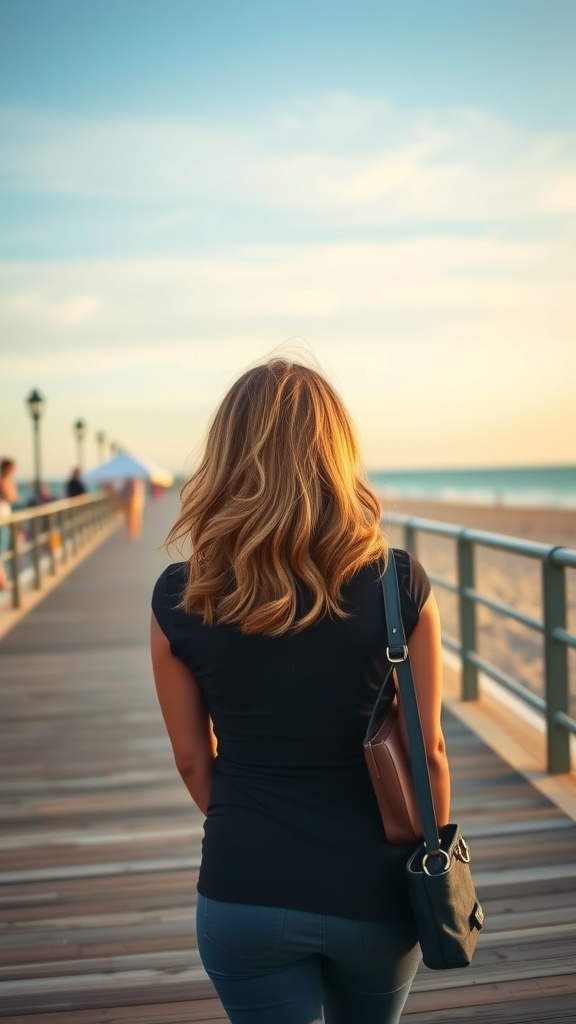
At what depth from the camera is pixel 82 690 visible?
276 inches

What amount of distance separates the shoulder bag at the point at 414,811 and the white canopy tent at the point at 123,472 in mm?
25886

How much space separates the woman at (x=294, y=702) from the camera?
1506mm

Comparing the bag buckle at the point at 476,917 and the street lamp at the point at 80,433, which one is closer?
the bag buckle at the point at 476,917

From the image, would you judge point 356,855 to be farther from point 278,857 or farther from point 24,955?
point 24,955

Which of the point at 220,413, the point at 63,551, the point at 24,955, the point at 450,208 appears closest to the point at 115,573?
the point at 63,551

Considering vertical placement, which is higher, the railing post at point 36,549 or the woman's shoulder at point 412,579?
the woman's shoulder at point 412,579

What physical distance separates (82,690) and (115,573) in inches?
343

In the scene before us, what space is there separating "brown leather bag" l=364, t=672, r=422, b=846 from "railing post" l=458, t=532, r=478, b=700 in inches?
160

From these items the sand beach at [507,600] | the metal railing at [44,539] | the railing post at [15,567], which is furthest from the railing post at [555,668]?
the railing post at [15,567]

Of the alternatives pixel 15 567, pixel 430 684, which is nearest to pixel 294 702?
pixel 430 684

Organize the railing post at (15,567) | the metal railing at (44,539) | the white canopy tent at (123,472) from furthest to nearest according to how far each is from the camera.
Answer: the white canopy tent at (123,472) → the metal railing at (44,539) → the railing post at (15,567)

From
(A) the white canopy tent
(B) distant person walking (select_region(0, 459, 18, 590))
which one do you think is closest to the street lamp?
(A) the white canopy tent

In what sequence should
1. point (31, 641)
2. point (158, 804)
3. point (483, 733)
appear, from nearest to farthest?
1. point (158, 804)
2. point (483, 733)
3. point (31, 641)

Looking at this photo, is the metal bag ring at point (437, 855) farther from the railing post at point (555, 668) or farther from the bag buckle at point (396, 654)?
the railing post at point (555, 668)
